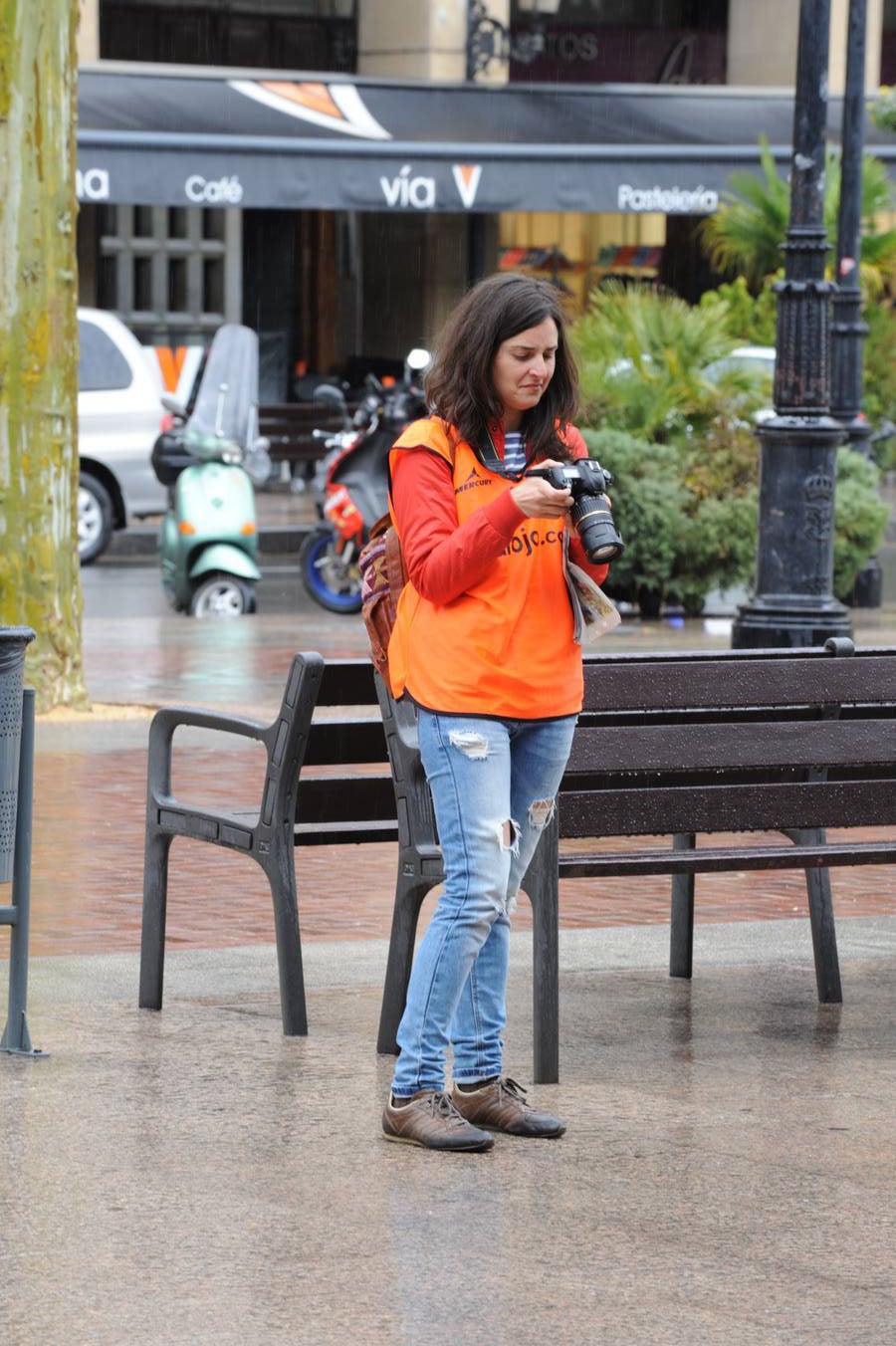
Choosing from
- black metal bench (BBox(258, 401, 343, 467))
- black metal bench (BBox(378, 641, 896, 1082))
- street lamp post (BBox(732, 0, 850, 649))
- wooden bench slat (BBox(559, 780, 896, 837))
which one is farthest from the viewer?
black metal bench (BBox(258, 401, 343, 467))

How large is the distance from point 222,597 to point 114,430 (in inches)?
211

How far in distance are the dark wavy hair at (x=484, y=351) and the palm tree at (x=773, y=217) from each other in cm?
2089

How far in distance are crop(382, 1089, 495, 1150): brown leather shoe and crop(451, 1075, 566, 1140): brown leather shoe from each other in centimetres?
8

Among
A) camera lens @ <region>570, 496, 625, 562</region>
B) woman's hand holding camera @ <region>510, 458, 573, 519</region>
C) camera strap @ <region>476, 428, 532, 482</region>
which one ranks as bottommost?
camera lens @ <region>570, 496, 625, 562</region>

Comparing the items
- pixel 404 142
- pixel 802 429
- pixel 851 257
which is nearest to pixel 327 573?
pixel 851 257

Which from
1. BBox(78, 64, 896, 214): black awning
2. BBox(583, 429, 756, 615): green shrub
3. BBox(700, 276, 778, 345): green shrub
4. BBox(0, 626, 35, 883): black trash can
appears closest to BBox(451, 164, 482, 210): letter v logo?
BBox(78, 64, 896, 214): black awning

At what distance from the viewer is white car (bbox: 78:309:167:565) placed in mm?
22219

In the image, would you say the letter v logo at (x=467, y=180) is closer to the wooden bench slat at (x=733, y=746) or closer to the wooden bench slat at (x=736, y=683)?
the wooden bench slat at (x=736, y=683)

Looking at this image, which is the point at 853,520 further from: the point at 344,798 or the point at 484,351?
the point at 484,351

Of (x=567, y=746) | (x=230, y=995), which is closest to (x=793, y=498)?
(x=230, y=995)

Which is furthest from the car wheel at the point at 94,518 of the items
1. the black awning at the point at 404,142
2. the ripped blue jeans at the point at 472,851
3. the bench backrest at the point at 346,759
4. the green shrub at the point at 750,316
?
the ripped blue jeans at the point at 472,851

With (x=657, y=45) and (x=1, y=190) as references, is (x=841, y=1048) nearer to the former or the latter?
(x=1, y=190)

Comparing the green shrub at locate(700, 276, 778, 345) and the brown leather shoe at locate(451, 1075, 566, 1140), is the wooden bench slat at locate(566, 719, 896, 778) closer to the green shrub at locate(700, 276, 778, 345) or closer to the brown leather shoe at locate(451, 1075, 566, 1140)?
the brown leather shoe at locate(451, 1075, 566, 1140)

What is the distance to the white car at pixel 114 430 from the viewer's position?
22.2 meters
